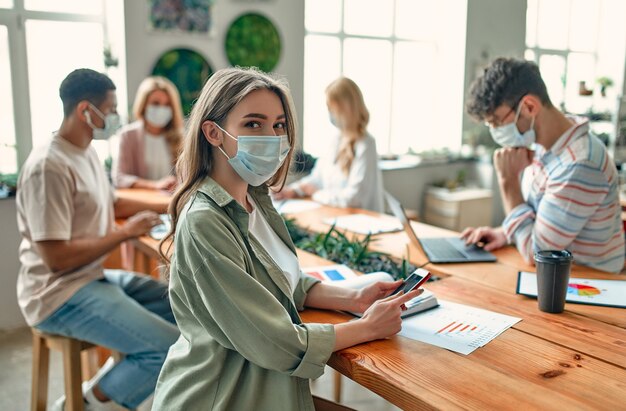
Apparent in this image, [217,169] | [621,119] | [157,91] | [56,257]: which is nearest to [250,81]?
[217,169]

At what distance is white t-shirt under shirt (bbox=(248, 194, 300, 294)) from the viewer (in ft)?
4.59

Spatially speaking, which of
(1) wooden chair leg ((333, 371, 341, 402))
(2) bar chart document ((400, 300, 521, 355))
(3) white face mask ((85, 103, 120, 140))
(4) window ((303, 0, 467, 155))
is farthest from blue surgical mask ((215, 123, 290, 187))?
(4) window ((303, 0, 467, 155))

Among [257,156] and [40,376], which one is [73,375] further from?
[257,156]

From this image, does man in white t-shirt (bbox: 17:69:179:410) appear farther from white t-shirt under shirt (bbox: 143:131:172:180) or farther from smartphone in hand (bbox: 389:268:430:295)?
white t-shirt under shirt (bbox: 143:131:172:180)

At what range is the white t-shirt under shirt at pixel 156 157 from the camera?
371 cm

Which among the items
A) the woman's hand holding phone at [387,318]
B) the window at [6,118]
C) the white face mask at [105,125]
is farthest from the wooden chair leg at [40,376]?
the window at [6,118]

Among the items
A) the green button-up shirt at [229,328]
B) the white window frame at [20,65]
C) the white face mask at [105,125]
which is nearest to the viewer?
the green button-up shirt at [229,328]

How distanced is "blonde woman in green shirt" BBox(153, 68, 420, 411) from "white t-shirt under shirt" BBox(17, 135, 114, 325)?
0.73m

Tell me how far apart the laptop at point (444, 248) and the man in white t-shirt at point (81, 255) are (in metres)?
0.89

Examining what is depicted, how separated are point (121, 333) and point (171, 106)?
81.2 inches

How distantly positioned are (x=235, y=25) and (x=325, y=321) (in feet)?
11.1

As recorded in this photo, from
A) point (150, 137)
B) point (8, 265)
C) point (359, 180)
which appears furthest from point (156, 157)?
point (359, 180)

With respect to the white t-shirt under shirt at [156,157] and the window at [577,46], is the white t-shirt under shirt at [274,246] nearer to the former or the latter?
the white t-shirt under shirt at [156,157]

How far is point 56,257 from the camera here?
195 cm
